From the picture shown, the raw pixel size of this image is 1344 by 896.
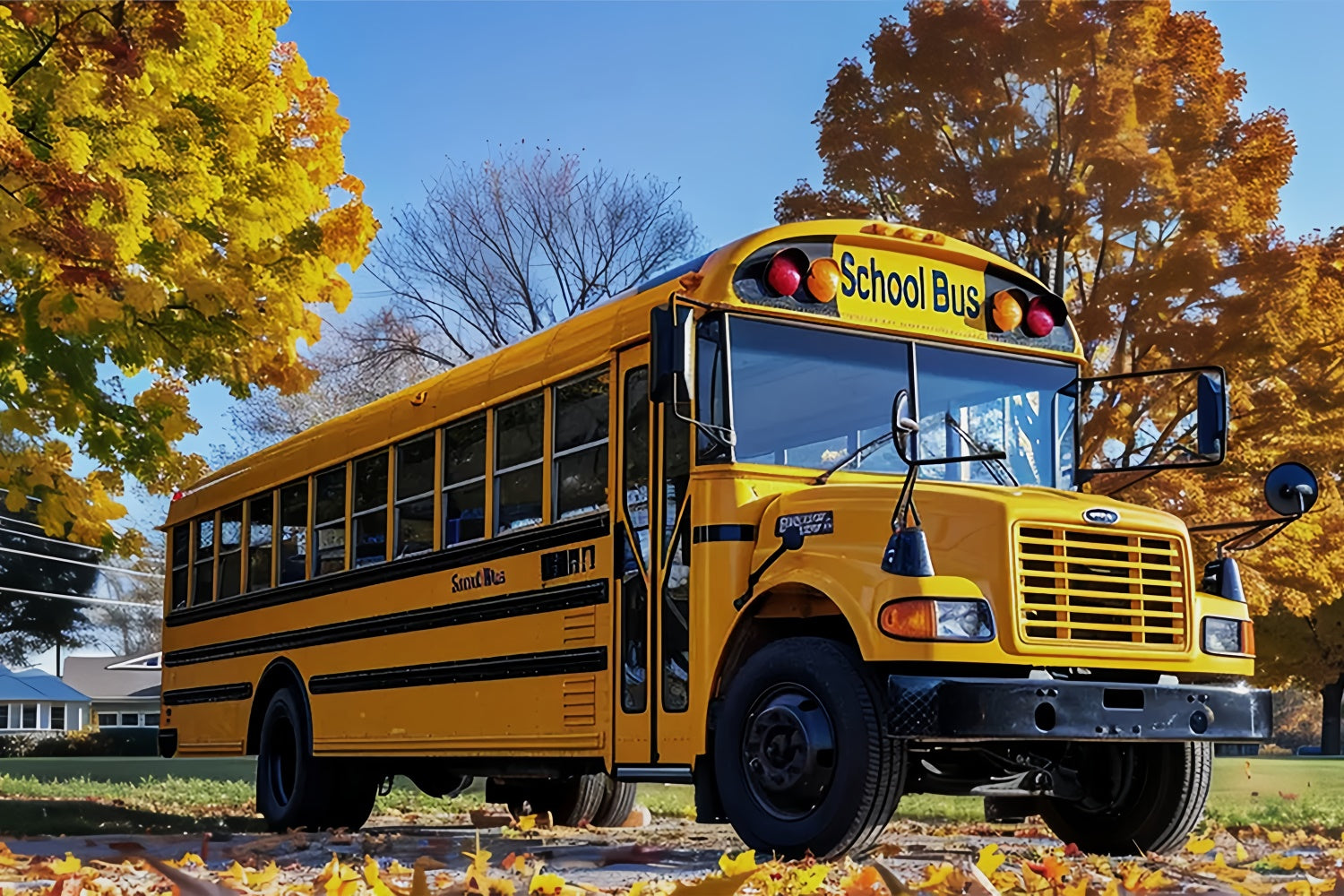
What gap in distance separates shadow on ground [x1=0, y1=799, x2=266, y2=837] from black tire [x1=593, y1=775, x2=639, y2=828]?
6.98 ft

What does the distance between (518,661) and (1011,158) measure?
31.5 feet

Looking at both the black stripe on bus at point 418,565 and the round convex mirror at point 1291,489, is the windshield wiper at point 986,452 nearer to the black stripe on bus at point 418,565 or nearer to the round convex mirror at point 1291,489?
the round convex mirror at point 1291,489

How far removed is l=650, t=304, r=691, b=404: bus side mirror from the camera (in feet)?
19.1

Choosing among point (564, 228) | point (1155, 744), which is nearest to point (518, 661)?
point (1155, 744)

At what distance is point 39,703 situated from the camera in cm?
6016

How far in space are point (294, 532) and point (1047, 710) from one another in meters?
5.91

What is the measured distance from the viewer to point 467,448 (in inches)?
321

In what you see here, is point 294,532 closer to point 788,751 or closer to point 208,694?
point 208,694

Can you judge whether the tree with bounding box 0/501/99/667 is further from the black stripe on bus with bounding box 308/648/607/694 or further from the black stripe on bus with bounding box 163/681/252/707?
the black stripe on bus with bounding box 308/648/607/694

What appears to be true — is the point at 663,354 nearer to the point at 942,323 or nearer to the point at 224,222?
the point at 942,323

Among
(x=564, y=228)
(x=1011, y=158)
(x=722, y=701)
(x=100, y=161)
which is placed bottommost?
(x=722, y=701)

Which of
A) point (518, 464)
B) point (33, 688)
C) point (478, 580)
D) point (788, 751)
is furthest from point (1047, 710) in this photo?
point (33, 688)

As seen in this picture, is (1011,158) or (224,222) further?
(1011,158)

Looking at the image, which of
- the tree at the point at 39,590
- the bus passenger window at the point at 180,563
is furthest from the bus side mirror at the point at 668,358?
the tree at the point at 39,590
